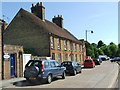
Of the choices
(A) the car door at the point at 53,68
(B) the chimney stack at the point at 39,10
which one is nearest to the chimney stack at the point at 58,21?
(B) the chimney stack at the point at 39,10

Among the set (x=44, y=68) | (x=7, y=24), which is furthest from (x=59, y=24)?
(x=44, y=68)

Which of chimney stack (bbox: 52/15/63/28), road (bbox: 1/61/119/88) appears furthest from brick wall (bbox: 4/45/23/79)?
chimney stack (bbox: 52/15/63/28)

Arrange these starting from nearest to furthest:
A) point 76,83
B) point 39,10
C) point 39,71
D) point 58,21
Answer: point 76,83 → point 39,71 → point 39,10 → point 58,21

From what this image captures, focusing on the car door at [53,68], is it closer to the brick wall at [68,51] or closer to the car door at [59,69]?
the car door at [59,69]

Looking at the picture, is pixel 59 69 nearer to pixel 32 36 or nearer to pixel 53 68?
pixel 53 68

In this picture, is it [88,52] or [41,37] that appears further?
[88,52]

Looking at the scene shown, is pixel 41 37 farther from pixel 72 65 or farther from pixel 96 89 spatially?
pixel 96 89

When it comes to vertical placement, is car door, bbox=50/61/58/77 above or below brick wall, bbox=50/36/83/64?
below

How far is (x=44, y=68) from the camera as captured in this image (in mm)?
18812

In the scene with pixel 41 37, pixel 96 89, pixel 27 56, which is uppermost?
pixel 41 37

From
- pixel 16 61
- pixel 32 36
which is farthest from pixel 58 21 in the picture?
pixel 16 61

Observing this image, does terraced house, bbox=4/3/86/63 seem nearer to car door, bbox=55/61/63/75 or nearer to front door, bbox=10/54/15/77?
front door, bbox=10/54/15/77

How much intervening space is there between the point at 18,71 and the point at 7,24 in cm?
1807

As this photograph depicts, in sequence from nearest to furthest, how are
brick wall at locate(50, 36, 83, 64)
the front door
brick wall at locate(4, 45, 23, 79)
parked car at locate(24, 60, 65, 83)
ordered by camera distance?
parked car at locate(24, 60, 65, 83)
brick wall at locate(4, 45, 23, 79)
the front door
brick wall at locate(50, 36, 83, 64)
